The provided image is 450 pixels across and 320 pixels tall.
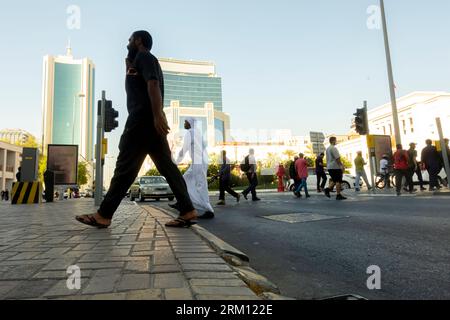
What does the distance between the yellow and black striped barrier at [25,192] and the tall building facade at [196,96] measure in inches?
5382

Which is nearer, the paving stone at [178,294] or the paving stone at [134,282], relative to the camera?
the paving stone at [178,294]

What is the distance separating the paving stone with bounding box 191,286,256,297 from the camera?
1746 millimetres

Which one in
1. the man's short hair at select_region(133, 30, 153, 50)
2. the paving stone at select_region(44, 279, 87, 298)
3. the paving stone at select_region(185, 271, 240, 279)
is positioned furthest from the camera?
the man's short hair at select_region(133, 30, 153, 50)

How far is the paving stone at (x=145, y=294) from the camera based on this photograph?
166 centimetres

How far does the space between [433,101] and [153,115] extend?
54969 mm

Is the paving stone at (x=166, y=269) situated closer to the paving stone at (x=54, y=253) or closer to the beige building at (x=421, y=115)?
the paving stone at (x=54, y=253)

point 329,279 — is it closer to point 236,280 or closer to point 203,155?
point 236,280

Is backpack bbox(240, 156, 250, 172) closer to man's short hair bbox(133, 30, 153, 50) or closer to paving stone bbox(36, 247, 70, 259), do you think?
man's short hair bbox(133, 30, 153, 50)

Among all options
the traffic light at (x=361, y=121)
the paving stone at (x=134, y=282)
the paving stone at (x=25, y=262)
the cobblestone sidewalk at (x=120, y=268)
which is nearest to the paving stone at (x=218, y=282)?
the cobblestone sidewalk at (x=120, y=268)

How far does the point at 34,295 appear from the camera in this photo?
1.79 metres

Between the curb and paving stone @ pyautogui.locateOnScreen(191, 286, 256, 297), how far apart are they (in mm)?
91

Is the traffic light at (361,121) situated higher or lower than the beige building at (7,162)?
lower

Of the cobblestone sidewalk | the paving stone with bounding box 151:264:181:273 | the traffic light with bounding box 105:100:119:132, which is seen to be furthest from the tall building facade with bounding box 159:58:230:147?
the paving stone with bounding box 151:264:181:273
